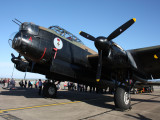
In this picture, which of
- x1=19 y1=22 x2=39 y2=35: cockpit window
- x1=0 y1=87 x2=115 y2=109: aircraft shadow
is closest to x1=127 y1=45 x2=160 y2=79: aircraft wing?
x1=0 y1=87 x2=115 y2=109: aircraft shadow

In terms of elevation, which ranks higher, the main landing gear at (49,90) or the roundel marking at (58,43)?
the roundel marking at (58,43)

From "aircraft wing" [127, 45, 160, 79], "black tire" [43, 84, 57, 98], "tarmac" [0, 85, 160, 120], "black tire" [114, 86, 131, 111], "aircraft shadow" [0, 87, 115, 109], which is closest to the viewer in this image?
"tarmac" [0, 85, 160, 120]

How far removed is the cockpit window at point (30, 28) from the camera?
7.99m

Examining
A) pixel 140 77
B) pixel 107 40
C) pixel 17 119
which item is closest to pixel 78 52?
pixel 107 40

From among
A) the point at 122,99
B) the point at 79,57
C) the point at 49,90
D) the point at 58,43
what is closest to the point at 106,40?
the point at 79,57

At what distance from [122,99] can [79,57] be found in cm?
428

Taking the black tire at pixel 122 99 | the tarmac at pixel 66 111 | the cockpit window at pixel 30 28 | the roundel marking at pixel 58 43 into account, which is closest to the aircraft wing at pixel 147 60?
the black tire at pixel 122 99

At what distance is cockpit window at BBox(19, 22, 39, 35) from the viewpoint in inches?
314

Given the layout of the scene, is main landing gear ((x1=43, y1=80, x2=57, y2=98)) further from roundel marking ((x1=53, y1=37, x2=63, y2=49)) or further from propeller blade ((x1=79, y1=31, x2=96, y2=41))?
propeller blade ((x1=79, y1=31, x2=96, y2=41))

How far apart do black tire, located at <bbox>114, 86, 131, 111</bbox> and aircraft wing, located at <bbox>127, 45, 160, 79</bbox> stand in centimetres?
295

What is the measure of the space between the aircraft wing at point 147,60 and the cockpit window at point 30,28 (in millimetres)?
6450

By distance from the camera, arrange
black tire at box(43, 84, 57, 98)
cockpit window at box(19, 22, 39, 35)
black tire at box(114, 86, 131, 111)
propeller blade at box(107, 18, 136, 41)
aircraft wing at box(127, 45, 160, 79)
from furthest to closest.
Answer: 1. black tire at box(43, 84, 57, 98)
2. aircraft wing at box(127, 45, 160, 79)
3. cockpit window at box(19, 22, 39, 35)
4. propeller blade at box(107, 18, 136, 41)
5. black tire at box(114, 86, 131, 111)

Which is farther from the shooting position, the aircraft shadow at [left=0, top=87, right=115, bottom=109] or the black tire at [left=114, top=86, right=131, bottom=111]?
the aircraft shadow at [left=0, top=87, right=115, bottom=109]

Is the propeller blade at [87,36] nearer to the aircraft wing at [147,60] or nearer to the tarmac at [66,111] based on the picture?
the aircraft wing at [147,60]
